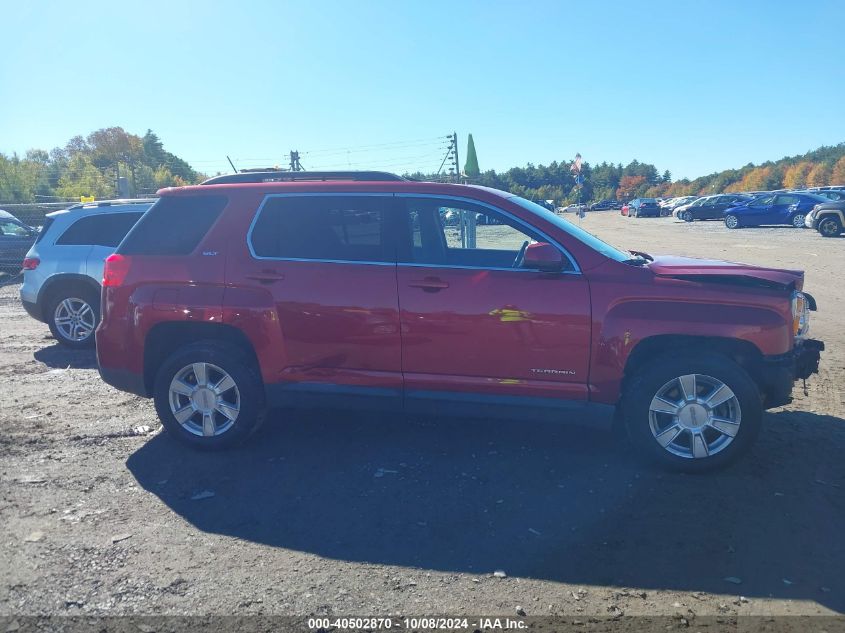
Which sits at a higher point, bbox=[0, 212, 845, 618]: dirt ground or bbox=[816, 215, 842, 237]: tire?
bbox=[816, 215, 842, 237]: tire

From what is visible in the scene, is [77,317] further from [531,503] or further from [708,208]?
[708,208]

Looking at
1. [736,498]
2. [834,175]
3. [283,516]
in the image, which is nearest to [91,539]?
[283,516]

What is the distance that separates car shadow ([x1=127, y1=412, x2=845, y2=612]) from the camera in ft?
11.3

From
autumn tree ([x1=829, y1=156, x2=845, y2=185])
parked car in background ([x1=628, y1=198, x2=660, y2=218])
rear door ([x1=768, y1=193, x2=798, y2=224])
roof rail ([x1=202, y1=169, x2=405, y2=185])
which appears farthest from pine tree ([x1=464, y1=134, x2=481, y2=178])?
autumn tree ([x1=829, y1=156, x2=845, y2=185])

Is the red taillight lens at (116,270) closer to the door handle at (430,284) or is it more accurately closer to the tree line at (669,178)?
the door handle at (430,284)

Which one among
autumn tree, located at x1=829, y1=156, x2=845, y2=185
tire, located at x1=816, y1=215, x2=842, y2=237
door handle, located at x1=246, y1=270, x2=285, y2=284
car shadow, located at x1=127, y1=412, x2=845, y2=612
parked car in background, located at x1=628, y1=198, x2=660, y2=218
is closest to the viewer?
car shadow, located at x1=127, y1=412, x2=845, y2=612

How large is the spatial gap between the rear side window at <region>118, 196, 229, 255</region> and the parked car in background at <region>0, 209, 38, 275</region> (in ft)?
45.4

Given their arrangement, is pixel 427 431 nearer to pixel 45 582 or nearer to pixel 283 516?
pixel 283 516

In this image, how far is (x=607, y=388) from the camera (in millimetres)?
4477

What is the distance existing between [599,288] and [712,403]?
3.46ft

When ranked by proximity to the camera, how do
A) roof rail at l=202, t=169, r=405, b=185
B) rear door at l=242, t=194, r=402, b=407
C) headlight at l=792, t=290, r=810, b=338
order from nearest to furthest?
headlight at l=792, t=290, r=810, b=338
rear door at l=242, t=194, r=402, b=407
roof rail at l=202, t=169, r=405, b=185

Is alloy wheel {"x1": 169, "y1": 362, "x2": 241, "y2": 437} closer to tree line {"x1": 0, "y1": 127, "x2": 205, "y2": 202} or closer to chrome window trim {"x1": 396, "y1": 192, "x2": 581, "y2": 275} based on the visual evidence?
chrome window trim {"x1": 396, "y1": 192, "x2": 581, "y2": 275}

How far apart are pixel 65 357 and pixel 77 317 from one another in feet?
2.16

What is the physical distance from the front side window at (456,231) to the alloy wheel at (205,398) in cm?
164
